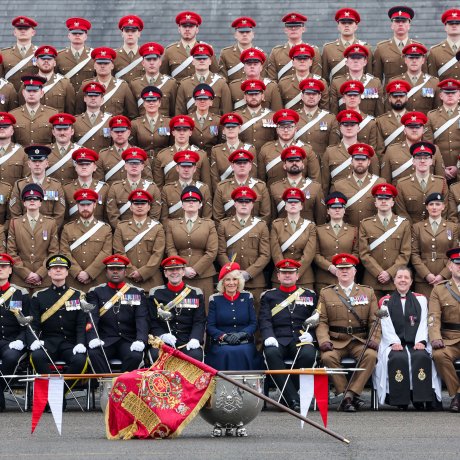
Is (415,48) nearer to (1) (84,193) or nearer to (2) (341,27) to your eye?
(2) (341,27)

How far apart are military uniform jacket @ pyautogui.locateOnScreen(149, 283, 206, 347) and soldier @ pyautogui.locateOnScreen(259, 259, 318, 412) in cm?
64

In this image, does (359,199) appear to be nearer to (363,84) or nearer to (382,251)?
(382,251)

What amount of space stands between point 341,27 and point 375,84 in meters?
1.21

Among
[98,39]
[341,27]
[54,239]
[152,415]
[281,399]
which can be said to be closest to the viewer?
[152,415]

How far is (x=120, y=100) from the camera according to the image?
21.1 m

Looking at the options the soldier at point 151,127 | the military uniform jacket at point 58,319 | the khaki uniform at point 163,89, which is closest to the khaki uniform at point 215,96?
the khaki uniform at point 163,89

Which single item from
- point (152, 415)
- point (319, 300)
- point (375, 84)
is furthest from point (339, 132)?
point (152, 415)

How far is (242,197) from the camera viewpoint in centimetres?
1916

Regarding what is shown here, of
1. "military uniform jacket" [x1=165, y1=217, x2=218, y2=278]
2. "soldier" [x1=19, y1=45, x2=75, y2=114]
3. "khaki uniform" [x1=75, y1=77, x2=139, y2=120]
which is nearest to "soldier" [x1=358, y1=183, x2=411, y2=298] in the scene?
"military uniform jacket" [x1=165, y1=217, x2=218, y2=278]

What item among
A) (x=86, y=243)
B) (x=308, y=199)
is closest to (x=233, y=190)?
(x=308, y=199)

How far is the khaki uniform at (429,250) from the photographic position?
750 inches

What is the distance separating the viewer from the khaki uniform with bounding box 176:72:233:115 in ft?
69.3

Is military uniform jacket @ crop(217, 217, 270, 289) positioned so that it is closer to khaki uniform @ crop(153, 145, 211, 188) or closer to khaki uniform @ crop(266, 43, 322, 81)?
khaki uniform @ crop(153, 145, 211, 188)

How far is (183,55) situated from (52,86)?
5.59 ft
